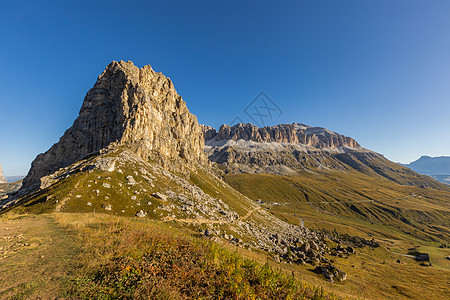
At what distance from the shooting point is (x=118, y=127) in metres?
109

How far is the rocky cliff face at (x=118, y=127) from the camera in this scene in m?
103

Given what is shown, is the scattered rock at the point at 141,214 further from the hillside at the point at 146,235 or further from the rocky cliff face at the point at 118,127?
the rocky cliff face at the point at 118,127

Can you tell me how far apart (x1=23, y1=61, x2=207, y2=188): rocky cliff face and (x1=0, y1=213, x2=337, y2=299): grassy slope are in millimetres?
94141

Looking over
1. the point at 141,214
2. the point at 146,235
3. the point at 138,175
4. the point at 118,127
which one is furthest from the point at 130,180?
the point at 118,127

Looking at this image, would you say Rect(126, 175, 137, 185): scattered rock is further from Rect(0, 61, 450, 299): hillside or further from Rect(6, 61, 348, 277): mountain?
Rect(0, 61, 450, 299): hillside

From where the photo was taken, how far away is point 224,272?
1097 cm

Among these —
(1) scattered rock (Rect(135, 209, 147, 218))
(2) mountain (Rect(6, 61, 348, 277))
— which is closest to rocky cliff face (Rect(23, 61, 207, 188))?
(2) mountain (Rect(6, 61, 348, 277))

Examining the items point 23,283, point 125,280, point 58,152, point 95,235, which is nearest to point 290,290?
point 125,280

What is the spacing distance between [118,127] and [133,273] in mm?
119331

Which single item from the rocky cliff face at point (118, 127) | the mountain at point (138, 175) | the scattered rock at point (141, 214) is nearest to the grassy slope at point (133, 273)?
the scattered rock at point (141, 214)

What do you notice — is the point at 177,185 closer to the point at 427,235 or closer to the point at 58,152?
the point at 58,152

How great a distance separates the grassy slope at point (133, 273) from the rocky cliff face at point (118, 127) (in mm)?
94141

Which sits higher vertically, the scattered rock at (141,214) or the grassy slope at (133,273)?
the grassy slope at (133,273)

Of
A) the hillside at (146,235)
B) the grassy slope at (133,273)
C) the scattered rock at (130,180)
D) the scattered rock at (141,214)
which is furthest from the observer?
the scattered rock at (130,180)
